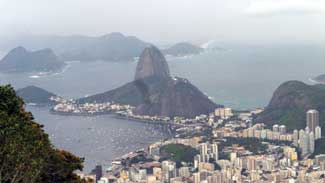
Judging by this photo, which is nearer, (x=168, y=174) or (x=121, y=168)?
(x=168, y=174)

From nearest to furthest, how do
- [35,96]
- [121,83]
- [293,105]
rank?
1. [293,105]
2. [35,96]
3. [121,83]

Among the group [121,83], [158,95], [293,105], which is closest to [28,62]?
[121,83]

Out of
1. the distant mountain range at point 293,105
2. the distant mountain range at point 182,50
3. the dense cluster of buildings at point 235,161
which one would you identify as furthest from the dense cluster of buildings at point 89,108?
the distant mountain range at point 182,50

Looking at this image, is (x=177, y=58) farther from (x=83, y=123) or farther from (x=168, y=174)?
(x=168, y=174)

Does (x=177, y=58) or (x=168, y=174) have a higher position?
(x=177, y=58)

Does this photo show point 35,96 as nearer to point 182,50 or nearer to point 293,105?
point 293,105

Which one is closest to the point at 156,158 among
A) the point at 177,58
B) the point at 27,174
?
the point at 27,174

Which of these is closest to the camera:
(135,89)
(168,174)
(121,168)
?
(168,174)

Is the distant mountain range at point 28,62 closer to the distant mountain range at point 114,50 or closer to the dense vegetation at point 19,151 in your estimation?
the distant mountain range at point 114,50
